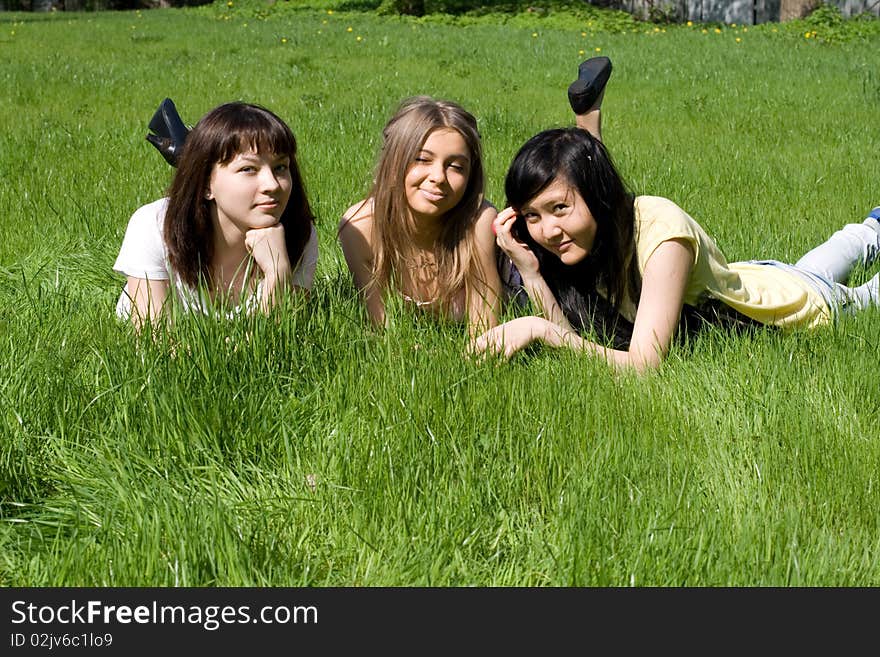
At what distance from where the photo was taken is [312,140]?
7309mm

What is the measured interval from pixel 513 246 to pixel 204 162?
117 cm

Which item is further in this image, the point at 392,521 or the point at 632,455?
the point at 632,455

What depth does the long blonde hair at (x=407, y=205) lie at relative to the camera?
146 inches

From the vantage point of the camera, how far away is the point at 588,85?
482 cm

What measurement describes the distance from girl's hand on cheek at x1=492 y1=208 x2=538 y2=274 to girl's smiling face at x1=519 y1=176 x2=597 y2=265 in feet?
0.24

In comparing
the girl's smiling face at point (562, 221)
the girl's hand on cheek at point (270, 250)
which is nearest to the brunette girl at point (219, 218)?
the girl's hand on cheek at point (270, 250)

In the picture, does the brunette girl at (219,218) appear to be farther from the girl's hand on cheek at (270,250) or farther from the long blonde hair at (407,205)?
the long blonde hair at (407,205)

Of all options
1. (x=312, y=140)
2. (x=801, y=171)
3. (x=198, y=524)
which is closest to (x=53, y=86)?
(x=312, y=140)

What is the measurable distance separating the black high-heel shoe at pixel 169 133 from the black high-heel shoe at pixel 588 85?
1.88 metres

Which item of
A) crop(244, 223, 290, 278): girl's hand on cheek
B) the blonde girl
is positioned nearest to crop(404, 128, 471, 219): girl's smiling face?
the blonde girl

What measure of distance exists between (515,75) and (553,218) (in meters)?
8.10

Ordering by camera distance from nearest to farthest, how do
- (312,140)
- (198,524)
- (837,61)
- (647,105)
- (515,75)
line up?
1. (198,524)
2. (312,140)
3. (647,105)
4. (515,75)
5. (837,61)

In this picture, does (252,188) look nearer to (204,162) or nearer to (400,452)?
(204,162)
